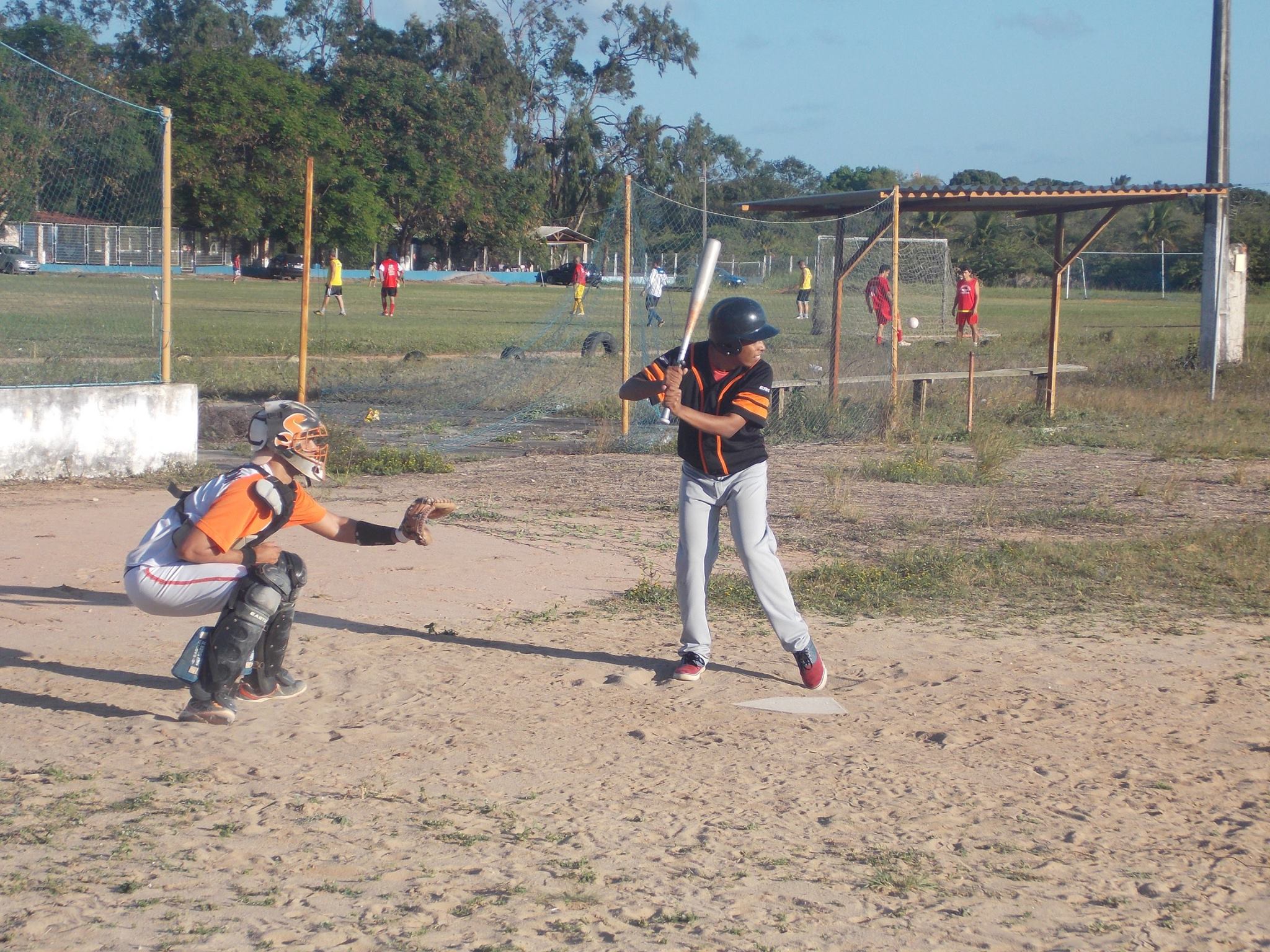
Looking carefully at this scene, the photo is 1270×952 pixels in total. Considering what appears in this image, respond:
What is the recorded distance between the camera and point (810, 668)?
5.62m

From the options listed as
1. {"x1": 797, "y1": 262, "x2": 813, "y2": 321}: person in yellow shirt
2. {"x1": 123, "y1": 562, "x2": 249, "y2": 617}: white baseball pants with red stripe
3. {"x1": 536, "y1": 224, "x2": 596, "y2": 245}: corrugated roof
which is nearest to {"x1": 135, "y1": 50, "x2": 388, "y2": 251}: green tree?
{"x1": 536, "y1": 224, "x2": 596, "y2": 245}: corrugated roof

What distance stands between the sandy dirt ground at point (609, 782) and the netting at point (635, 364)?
671cm

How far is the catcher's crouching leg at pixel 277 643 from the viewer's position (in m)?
5.07

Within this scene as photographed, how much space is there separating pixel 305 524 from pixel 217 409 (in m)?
8.33

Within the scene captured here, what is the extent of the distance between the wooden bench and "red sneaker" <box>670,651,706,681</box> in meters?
8.63

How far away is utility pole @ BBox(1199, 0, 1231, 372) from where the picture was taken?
19.6 meters

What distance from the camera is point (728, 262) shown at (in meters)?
16.1

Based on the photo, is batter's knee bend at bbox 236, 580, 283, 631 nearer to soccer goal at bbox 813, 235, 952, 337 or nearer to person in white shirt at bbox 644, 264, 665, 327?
person in white shirt at bbox 644, 264, 665, 327

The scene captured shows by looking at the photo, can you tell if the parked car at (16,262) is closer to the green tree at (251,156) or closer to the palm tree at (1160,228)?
the green tree at (251,156)

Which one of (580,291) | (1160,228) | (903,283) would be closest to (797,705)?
(580,291)

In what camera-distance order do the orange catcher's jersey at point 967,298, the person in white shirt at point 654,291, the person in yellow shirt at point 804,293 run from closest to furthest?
the person in white shirt at point 654,291 → the person in yellow shirt at point 804,293 → the orange catcher's jersey at point 967,298

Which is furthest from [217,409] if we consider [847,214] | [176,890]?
[176,890]

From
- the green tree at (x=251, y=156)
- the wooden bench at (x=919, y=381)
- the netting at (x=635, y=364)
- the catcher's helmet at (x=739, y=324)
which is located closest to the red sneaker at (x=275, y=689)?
the catcher's helmet at (x=739, y=324)

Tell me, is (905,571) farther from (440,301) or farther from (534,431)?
(440,301)
